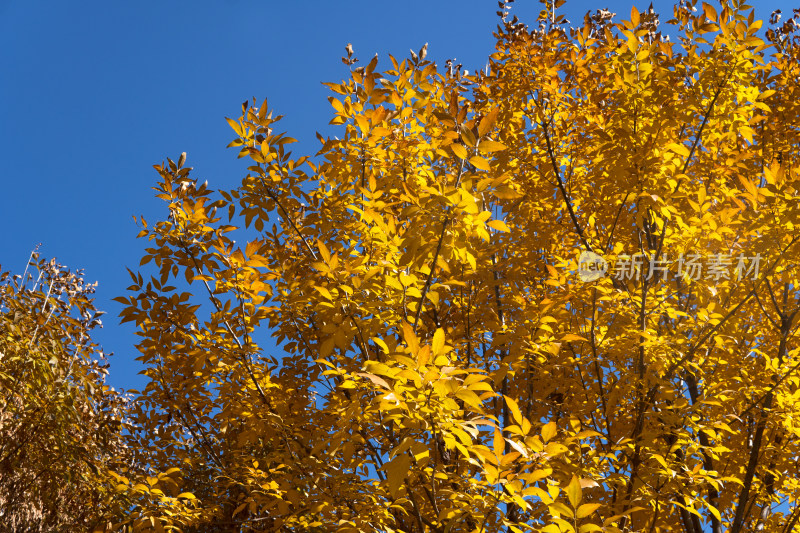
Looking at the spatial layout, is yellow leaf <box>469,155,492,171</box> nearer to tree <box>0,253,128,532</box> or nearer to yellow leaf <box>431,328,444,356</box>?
yellow leaf <box>431,328,444,356</box>

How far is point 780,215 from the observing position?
111 inches

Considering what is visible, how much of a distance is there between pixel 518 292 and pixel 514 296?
19 cm

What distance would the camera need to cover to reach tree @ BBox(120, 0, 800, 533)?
99.8 inches

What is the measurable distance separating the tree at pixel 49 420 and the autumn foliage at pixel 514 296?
0.79m

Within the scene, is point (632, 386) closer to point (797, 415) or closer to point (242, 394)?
point (797, 415)

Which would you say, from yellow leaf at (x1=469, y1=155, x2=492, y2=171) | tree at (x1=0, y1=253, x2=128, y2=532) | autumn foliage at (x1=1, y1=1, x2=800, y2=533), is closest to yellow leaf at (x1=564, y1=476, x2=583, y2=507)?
autumn foliage at (x1=1, y1=1, x2=800, y2=533)

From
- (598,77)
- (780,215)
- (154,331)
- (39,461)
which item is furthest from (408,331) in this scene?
(39,461)

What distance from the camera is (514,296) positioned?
134 inches

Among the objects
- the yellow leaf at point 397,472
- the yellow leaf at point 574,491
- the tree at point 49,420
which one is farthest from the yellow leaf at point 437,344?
the tree at point 49,420

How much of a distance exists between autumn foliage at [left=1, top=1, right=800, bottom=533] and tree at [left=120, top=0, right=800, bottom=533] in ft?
0.06

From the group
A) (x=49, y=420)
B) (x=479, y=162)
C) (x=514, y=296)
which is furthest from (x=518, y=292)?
(x=49, y=420)

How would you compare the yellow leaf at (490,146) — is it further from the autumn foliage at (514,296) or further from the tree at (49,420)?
the tree at (49,420)

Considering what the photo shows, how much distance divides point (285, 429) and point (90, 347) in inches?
116

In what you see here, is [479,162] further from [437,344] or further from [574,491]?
[574,491]
